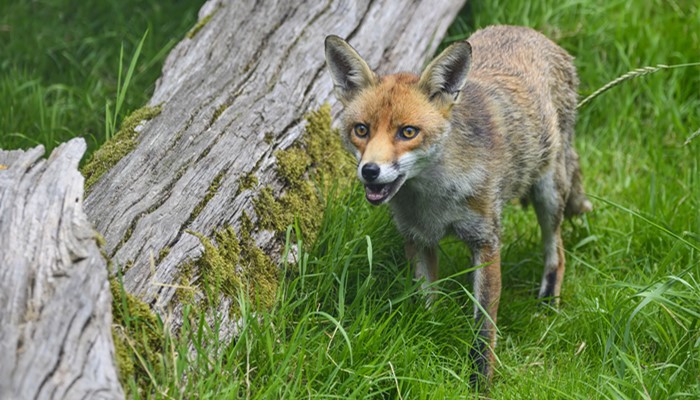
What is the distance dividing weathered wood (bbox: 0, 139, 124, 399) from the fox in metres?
1.39

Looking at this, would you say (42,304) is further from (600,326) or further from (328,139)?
(600,326)

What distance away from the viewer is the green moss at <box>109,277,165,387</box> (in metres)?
3.55

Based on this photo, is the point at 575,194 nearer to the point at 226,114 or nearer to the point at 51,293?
the point at 226,114

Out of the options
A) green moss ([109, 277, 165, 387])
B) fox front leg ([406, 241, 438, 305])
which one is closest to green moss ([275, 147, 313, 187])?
fox front leg ([406, 241, 438, 305])

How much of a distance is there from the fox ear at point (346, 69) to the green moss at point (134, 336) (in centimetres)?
171

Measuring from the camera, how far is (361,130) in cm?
447

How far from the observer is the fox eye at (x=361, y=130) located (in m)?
4.45

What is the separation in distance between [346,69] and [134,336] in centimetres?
193

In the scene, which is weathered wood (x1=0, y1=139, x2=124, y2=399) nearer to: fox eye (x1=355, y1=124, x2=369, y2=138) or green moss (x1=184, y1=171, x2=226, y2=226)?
green moss (x1=184, y1=171, x2=226, y2=226)

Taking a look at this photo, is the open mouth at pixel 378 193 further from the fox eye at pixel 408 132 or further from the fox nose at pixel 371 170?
the fox eye at pixel 408 132

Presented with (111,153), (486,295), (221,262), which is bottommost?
(486,295)

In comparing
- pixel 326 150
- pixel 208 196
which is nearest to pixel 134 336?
pixel 208 196

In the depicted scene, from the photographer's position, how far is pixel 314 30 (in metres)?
6.04

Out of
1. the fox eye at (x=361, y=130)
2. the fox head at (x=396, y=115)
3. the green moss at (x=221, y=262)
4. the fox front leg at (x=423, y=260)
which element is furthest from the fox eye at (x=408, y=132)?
the green moss at (x=221, y=262)
